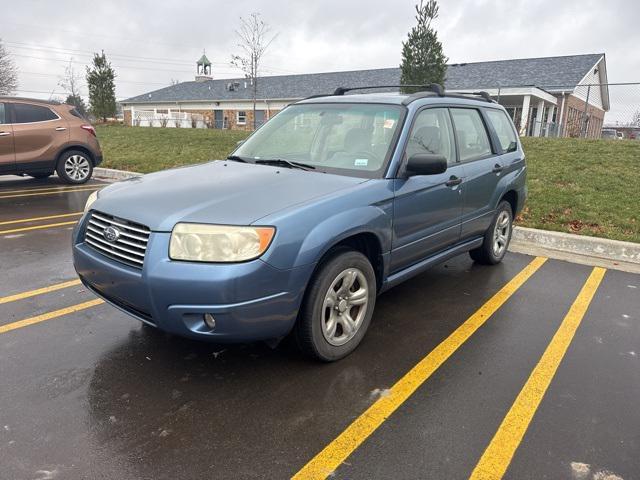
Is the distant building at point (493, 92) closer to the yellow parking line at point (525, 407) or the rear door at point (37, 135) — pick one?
the rear door at point (37, 135)

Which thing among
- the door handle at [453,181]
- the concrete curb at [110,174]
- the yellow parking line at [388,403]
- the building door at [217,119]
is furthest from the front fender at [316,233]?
the building door at [217,119]

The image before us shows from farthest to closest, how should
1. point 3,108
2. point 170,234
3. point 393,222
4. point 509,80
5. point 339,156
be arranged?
1. point 509,80
2. point 3,108
3. point 339,156
4. point 393,222
5. point 170,234

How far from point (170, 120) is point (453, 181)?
33544 millimetres

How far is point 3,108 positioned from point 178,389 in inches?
345

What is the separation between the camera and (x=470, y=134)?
4.74 meters

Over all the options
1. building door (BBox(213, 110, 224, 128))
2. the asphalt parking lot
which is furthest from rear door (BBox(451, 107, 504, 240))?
building door (BBox(213, 110, 224, 128))

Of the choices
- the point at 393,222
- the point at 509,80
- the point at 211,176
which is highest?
the point at 509,80

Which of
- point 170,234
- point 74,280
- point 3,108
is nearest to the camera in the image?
point 170,234

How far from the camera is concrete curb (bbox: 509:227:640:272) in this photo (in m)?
6.06

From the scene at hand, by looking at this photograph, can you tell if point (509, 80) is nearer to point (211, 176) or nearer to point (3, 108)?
point (3, 108)

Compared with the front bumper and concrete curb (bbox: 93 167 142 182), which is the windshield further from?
concrete curb (bbox: 93 167 142 182)

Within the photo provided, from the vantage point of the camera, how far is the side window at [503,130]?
5.26 m

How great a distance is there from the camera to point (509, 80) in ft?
88.3

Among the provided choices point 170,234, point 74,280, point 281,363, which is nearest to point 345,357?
point 281,363
